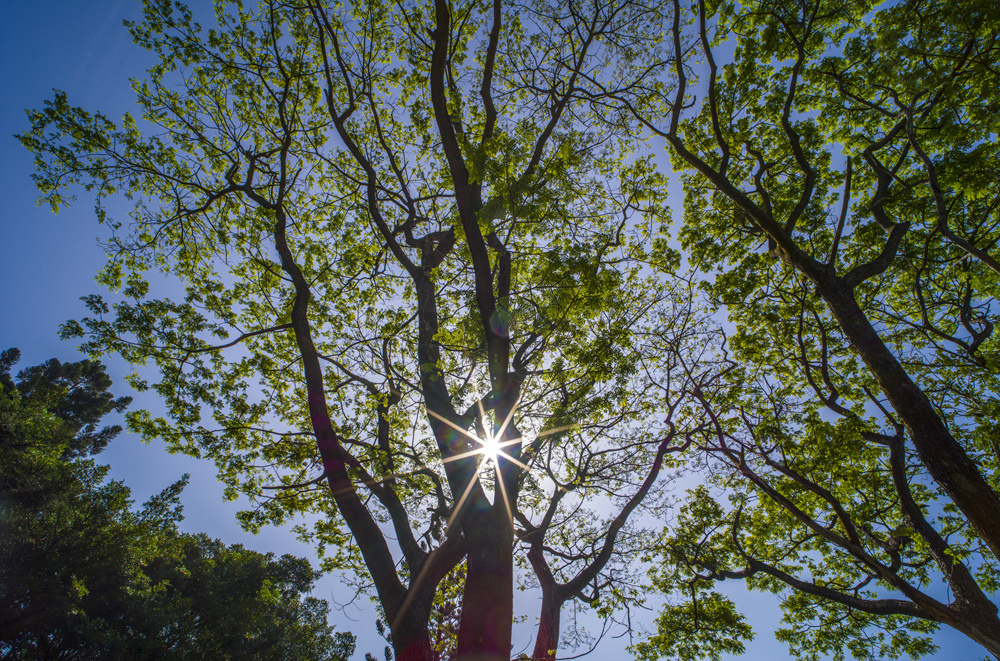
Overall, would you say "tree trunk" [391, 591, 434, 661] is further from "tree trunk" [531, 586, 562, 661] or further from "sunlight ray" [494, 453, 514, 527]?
"tree trunk" [531, 586, 562, 661]

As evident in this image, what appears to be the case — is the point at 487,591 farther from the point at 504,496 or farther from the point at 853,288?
the point at 853,288

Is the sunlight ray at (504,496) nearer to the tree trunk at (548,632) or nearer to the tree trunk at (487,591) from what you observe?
the tree trunk at (487,591)

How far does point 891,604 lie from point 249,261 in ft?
38.7

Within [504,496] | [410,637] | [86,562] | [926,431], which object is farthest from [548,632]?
[86,562]

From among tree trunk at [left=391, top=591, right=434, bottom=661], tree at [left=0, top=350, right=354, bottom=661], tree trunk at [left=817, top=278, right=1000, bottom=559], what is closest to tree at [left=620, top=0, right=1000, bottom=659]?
A: tree trunk at [left=817, top=278, right=1000, bottom=559]

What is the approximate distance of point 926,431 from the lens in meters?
4.93

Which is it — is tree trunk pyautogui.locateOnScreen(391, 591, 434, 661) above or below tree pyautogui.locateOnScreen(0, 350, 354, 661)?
below

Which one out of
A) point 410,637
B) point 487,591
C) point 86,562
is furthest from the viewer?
point 86,562

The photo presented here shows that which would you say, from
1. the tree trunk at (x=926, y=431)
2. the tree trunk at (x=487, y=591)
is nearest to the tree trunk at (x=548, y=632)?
the tree trunk at (x=487, y=591)

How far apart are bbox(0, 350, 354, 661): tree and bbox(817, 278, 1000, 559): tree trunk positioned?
15.1 meters

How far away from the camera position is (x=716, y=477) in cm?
844

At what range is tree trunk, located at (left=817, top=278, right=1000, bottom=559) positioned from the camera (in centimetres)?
429

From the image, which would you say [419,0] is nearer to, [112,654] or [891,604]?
[891,604]

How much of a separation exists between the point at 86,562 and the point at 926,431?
2560 cm
